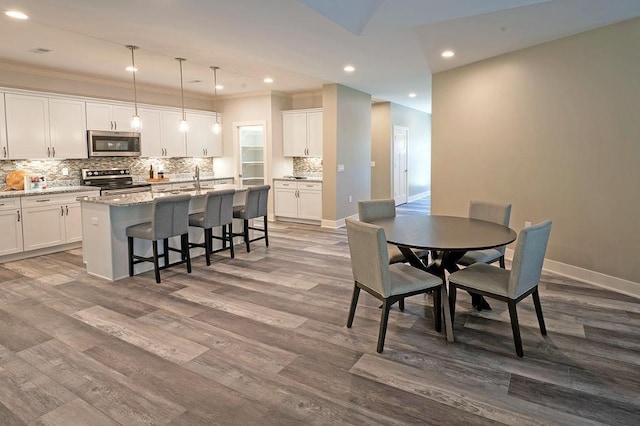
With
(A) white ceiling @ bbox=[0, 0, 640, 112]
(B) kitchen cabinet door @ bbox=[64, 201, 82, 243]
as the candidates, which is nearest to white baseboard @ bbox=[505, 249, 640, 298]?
(A) white ceiling @ bbox=[0, 0, 640, 112]

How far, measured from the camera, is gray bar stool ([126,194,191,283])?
428 cm

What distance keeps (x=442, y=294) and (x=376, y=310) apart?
707mm

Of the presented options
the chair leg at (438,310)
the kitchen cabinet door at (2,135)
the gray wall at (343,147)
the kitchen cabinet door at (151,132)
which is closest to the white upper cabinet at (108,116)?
the kitchen cabinet door at (151,132)

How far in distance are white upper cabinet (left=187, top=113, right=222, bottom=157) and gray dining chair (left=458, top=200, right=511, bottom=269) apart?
5.91 metres

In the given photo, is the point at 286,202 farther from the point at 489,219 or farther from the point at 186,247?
the point at 489,219

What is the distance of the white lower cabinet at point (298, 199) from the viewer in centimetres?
775

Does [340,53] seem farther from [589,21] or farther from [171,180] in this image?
[171,180]

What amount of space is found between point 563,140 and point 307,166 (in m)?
4.94

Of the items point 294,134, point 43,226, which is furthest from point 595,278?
point 43,226

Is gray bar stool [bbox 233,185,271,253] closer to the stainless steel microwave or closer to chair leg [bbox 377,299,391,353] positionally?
the stainless steel microwave

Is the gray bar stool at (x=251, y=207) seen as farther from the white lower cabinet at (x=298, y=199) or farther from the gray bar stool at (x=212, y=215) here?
the white lower cabinet at (x=298, y=199)

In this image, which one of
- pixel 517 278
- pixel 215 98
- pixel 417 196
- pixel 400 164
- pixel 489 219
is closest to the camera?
pixel 517 278

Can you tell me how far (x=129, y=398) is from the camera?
232 cm

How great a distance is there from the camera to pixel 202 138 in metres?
8.39
